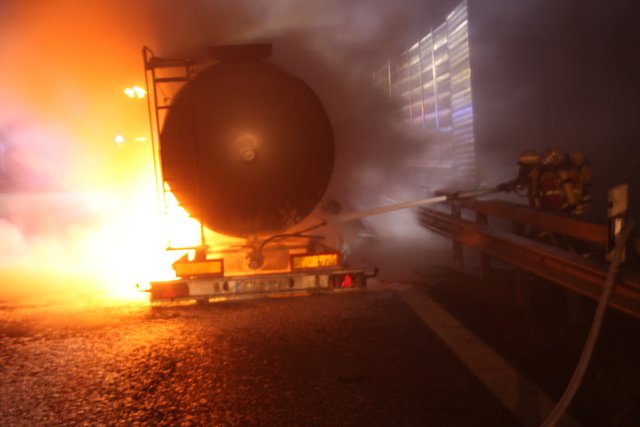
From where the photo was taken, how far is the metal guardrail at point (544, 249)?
3824 millimetres

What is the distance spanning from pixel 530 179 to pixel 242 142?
10.7 feet

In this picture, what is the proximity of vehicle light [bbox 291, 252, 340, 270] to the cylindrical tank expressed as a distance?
614 millimetres

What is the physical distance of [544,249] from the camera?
5.01 meters

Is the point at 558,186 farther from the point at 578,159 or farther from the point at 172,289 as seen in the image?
the point at 172,289

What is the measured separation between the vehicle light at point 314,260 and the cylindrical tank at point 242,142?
0.61 meters

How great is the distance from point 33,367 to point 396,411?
2982mm

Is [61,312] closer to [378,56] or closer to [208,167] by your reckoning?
[208,167]

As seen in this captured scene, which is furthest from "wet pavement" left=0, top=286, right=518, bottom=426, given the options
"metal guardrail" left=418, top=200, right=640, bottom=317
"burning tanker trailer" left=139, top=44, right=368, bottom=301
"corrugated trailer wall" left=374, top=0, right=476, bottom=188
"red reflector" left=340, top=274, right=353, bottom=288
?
"corrugated trailer wall" left=374, top=0, right=476, bottom=188

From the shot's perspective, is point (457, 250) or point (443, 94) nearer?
point (457, 250)

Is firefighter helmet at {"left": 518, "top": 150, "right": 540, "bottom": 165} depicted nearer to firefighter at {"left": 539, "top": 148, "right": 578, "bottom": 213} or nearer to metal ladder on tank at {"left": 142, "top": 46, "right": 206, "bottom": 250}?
firefighter at {"left": 539, "top": 148, "right": 578, "bottom": 213}

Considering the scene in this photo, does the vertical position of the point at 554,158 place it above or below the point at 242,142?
below

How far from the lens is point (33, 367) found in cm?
474

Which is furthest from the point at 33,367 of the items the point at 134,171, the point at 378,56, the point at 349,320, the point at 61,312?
the point at 378,56

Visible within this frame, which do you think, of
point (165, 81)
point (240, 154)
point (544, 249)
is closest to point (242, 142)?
point (240, 154)
